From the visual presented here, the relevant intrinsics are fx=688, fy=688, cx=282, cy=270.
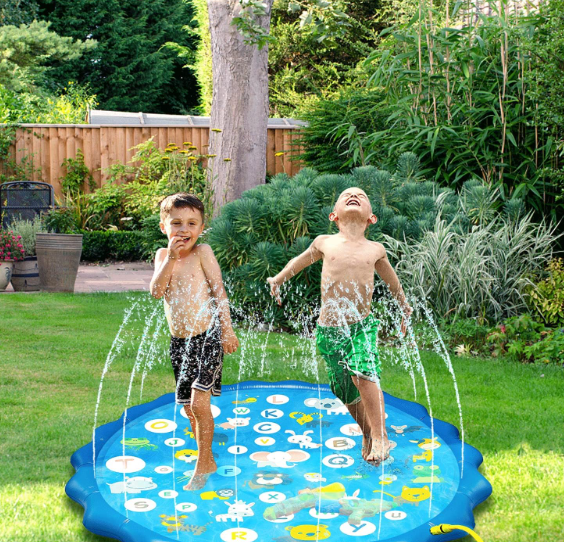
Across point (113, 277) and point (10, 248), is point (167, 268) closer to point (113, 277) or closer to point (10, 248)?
point (10, 248)

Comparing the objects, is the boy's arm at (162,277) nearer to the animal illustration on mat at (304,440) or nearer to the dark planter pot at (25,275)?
the animal illustration on mat at (304,440)

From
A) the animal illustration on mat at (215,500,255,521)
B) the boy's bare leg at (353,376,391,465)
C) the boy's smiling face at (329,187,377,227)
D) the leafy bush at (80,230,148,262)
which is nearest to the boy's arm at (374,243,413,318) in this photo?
the boy's smiling face at (329,187,377,227)

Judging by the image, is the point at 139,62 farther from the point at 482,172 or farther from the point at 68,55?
the point at 482,172

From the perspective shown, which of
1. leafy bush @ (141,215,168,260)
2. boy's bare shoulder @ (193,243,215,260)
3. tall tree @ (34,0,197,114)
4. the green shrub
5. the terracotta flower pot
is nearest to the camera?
boy's bare shoulder @ (193,243,215,260)

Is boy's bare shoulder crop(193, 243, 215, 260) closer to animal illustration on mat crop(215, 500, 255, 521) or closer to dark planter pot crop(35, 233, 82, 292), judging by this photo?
animal illustration on mat crop(215, 500, 255, 521)

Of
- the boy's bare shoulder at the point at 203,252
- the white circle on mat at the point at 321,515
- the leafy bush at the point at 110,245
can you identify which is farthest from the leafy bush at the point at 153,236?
the white circle on mat at the point at 321,515

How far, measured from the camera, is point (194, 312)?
3010mm

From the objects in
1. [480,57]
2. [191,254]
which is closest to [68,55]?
[480,57]

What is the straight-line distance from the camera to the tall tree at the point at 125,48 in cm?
2314

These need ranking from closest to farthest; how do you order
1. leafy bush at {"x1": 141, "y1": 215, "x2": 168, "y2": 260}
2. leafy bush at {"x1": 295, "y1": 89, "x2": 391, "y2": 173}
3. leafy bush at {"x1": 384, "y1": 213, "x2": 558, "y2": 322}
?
leafy bush at {"x1": 384, "y1": 213, "x2": 558, "y2": 322} → leafy bush at {"x1": 141, "y1": 215, "x2": 168, "y2": 260} → leafy bush at {"x1": 295, "y1": 89, "x2": 391, "y2": 173}

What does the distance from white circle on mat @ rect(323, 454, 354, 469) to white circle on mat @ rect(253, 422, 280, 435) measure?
16.3 inches

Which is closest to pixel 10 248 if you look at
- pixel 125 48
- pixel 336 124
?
pixel 336 124

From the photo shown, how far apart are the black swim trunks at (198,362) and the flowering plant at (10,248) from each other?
5.32 metres

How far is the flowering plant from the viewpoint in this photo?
25.3 ft
